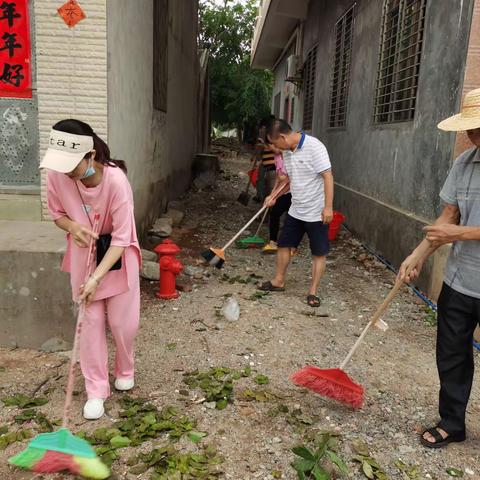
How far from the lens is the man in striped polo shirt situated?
450 cm

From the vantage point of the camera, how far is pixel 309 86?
1282cm

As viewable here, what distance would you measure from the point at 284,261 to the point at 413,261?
2540mm

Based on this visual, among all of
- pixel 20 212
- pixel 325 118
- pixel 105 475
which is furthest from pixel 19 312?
pixel 325 118

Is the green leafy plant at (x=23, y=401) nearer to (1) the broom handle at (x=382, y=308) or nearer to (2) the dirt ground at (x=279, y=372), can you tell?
(2) the dirt ground at (x=279, y=372)

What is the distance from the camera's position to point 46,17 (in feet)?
13.3

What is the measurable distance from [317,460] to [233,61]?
71.4 ft

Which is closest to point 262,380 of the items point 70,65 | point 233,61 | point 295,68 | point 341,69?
point 70,65

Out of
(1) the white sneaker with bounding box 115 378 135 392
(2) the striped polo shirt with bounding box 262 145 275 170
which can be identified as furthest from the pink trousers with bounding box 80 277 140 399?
(2) the striped polo shirt with bounding box 262 145 275 170

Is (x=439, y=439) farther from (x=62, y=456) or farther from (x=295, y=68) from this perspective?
(x=295, y=68)

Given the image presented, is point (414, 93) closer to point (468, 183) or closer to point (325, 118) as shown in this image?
point (468, 183)

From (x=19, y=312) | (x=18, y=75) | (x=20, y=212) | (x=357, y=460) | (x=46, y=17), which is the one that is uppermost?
(x=46, y=17)

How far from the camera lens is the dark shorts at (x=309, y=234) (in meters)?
4.70

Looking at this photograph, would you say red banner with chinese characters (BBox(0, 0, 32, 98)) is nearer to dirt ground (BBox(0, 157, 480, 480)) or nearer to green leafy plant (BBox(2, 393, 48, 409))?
dirt ground (BBox(0, 157, 480, 480))

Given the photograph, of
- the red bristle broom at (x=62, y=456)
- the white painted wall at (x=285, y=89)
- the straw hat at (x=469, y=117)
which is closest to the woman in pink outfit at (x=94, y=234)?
the red bristle broom at (x=62, y=456)
